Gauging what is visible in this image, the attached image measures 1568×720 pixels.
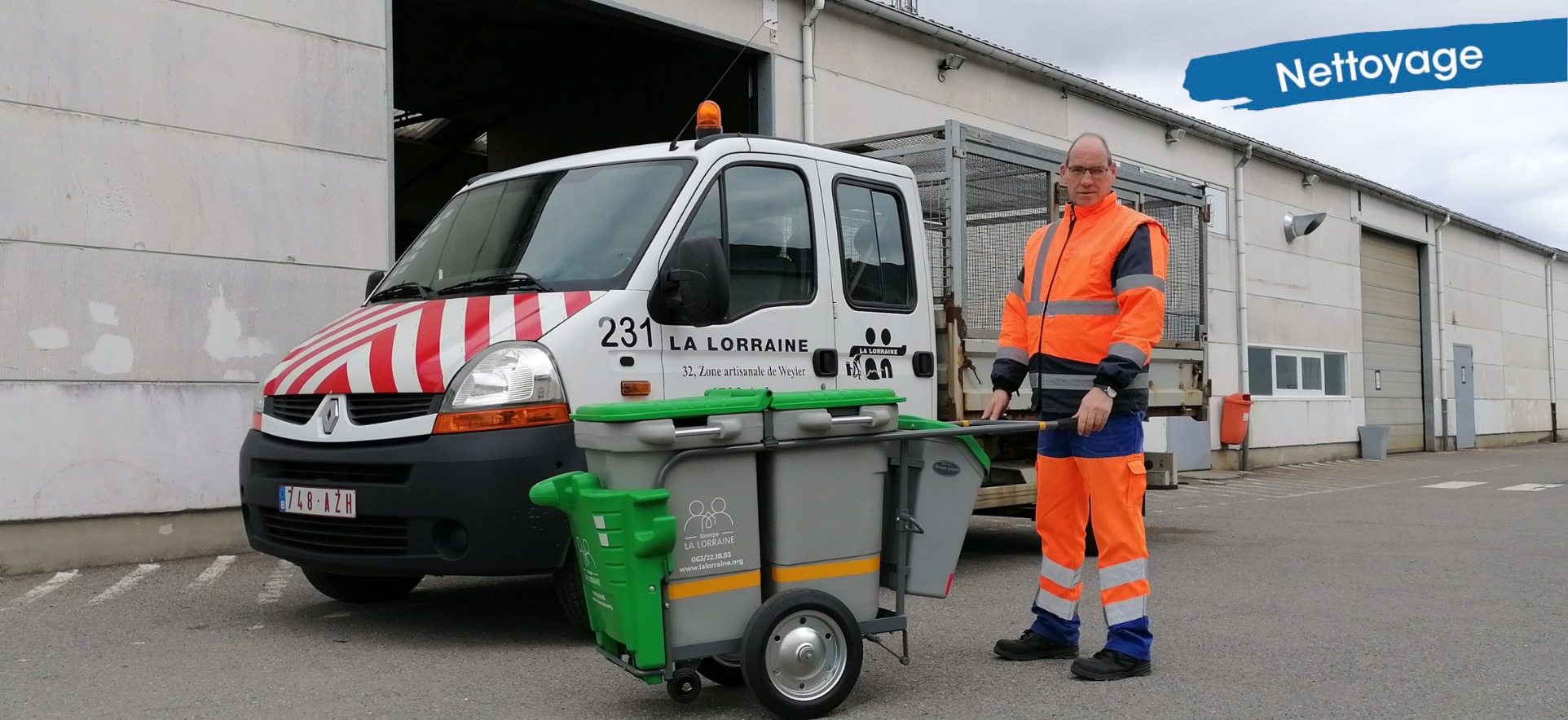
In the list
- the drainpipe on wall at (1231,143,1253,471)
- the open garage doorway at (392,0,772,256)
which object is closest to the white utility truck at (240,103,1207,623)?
the open garage doorway at (392,0,772,256)

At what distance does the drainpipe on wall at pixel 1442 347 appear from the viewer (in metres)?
27.3

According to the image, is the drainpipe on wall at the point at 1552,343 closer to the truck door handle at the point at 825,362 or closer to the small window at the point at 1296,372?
the small window at the point at 1296,372

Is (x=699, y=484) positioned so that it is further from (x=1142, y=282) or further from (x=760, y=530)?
(x=1142, y=282)

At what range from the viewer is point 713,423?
158 inches

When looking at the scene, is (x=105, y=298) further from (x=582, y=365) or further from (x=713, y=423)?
(x=713, y=423)

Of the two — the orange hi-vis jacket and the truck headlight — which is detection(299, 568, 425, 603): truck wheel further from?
the orange hi-vis jacket

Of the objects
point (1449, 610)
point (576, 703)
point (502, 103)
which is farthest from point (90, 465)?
point (502, 103)

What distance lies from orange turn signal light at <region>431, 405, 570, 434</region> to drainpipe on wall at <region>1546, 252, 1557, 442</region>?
3549cm

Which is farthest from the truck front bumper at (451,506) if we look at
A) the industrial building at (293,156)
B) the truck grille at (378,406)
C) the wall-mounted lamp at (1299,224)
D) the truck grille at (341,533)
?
the wall-mounted lamp at (1299,224)

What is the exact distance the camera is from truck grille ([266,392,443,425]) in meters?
5.10

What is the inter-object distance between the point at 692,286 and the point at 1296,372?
18252 millimetres

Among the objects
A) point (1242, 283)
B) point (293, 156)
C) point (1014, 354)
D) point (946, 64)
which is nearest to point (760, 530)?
point (1014, 354)

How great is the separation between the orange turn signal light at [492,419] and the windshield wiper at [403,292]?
0.87 meters

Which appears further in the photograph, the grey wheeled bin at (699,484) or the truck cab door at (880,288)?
the truck cab door at (880,288)
